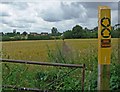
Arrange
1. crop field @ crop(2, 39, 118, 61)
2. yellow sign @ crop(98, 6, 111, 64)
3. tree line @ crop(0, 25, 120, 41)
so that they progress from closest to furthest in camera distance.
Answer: yellow sign @ crop(98, 6, 111, 64) → tree line @ crop(0, 25, 120, 41) → crop field @ crop(2, 39, 118, 61)

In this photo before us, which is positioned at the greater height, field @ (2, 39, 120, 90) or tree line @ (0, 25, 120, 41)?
tree line @ (0, 25, 120, 41)

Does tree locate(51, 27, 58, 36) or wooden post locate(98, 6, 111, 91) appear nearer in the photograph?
wooden post locate(98, 6, 111, 91)

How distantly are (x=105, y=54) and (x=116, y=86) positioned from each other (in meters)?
1.11

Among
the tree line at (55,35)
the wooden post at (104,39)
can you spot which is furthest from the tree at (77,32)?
the wooden post at (104,39)

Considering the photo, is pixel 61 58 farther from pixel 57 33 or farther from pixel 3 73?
pixel 3 73

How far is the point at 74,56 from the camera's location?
5.43 m

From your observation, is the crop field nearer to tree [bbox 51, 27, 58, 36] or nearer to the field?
the field

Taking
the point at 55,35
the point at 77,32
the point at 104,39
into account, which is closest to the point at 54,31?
the point at 55,35

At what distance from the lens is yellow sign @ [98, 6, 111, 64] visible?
384 centimetres

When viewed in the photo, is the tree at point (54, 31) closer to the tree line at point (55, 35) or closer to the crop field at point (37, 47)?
the tree line at point (55, 35)

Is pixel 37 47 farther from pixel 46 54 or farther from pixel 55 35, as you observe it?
pixel 55 35

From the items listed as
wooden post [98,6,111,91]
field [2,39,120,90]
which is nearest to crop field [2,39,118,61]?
field [2,39,120,90]

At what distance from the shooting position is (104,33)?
384 centimetres

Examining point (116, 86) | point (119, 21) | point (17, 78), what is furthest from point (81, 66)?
point (17, 78)
